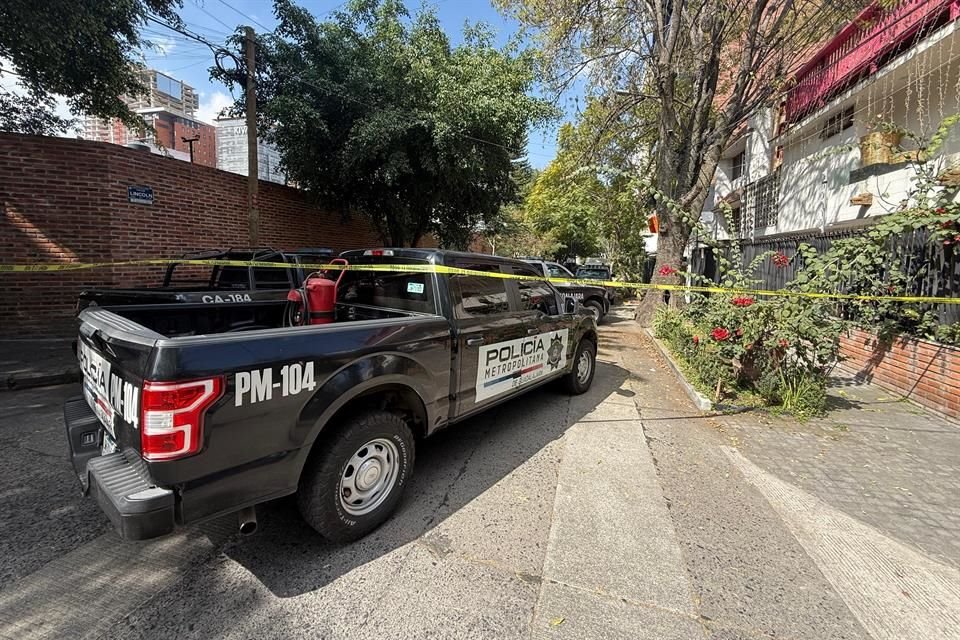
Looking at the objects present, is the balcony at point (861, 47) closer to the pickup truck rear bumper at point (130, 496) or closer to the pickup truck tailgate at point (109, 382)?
the pickup truck tailgate at point (109, 382)

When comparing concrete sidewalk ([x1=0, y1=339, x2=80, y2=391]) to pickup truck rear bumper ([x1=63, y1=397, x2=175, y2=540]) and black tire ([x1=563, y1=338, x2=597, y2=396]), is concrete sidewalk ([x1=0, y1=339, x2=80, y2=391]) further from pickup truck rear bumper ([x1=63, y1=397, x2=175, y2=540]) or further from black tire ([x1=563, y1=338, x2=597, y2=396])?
black tire ([x1=563, y1=338, x2=597, y2=396])

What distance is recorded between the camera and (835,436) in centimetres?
434

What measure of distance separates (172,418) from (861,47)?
12228mm

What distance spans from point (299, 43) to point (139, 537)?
1124 cm

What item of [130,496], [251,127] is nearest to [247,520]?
[130,496]

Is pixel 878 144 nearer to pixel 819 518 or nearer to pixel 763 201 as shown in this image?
pixel 763 201

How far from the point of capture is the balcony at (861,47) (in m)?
6.79

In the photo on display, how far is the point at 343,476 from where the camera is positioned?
2.49 metres

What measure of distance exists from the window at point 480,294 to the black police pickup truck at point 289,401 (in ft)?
0.05

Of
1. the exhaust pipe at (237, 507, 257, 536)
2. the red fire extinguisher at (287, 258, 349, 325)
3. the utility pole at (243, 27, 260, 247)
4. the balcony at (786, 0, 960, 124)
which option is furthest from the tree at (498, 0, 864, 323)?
the exhaust pipe at (237, 507, 257, 536)

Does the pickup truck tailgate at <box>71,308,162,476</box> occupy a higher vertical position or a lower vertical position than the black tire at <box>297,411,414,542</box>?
higher

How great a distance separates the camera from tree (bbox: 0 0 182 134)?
5.56 metres

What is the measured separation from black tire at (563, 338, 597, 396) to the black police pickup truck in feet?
5.64

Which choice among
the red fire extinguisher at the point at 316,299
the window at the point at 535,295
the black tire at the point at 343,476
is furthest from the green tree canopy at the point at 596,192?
the black tire at the point at 343,476
